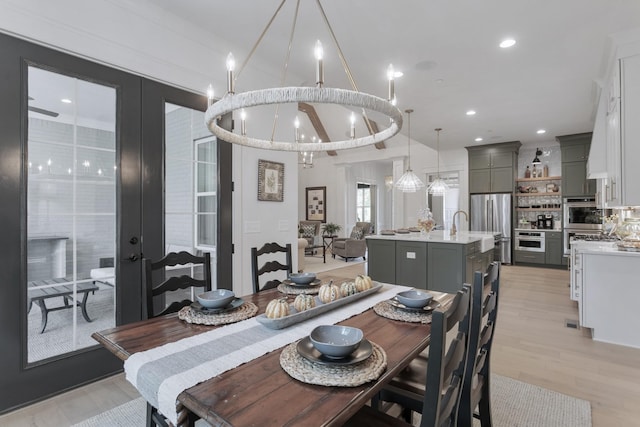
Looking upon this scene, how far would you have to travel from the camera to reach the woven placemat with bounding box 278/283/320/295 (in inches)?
81.4

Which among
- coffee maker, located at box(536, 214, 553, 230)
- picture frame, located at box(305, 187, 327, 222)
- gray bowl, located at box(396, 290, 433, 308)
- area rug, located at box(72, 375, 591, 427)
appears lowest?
area rug, located at box(72, 375, 591, 427)

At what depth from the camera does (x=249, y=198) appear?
3439mm

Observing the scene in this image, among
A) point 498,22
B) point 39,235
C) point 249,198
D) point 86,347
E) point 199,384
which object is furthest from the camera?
point 249,198

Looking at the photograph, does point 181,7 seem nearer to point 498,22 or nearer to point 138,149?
point 138,149

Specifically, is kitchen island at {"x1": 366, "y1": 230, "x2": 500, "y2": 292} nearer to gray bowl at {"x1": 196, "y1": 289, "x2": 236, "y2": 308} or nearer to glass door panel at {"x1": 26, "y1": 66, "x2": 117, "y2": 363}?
gray bowl at {"x1": 196, "y1": 289, "x2": 236, "y2": 308}

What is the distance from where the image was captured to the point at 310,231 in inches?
385

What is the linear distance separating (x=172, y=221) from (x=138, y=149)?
0.66 meters

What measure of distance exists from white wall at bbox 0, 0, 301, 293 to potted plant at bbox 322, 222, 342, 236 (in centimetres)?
571

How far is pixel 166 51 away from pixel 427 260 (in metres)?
3.97

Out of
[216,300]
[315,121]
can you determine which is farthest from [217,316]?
[315,121]

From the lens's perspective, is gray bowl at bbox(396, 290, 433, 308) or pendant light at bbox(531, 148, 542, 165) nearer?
gray bowl at bbox(396, 290, 433, 308)

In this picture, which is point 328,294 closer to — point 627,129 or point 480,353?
point 480,353

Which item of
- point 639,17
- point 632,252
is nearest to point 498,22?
point 639,17

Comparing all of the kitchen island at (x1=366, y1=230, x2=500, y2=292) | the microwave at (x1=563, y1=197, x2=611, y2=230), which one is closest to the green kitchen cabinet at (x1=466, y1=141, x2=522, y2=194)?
the microwave at (x1=563, y1=197, x2=611, y2=230)
